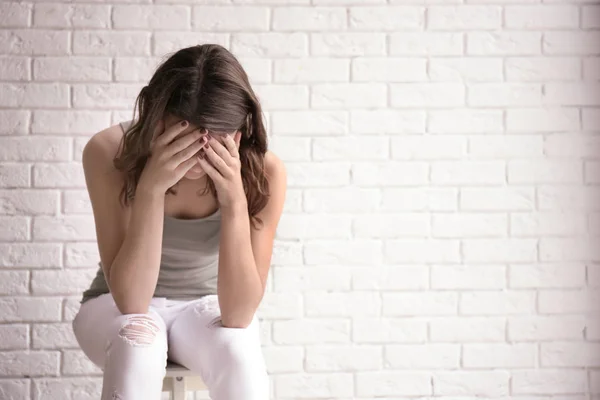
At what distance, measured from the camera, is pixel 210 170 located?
4.99ft

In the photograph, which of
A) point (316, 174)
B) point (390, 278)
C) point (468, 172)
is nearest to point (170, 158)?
point (316, 174)

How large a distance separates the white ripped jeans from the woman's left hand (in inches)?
10.0

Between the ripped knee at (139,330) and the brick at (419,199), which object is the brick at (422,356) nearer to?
the brick at (419,199)

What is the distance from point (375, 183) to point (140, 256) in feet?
3.34

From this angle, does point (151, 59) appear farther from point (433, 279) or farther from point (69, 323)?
point (433, 279)

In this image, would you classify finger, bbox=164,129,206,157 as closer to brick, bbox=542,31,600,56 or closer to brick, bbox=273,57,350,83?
brick, bbox=273,57,350,83

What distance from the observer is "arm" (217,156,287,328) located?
4.90 ft

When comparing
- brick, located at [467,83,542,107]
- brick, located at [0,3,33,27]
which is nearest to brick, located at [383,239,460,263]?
brick, located at [467,83,542,107]

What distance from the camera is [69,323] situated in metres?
2.25

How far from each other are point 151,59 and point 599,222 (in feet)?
5.14

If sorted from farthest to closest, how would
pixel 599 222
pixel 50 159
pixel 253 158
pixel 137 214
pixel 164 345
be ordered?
pixel 599 222 < pixel 50 159 < pixel 253 158 < pixel 137 214 < pixel 164 345

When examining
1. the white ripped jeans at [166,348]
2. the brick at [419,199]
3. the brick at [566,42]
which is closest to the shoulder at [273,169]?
the white ripped jeans at [166,348]

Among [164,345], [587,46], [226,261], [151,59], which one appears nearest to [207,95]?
[226,261]

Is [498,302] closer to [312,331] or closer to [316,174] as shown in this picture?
[312,331]
